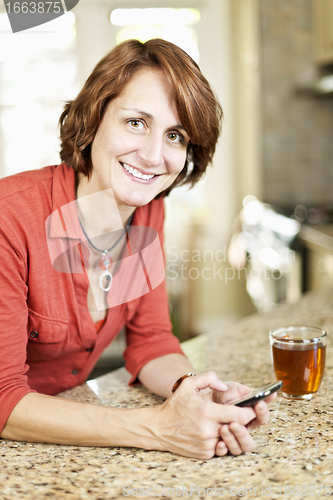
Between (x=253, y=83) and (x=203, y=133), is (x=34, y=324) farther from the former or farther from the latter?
(x=253, y=83)

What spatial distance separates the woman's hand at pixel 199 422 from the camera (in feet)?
2.23

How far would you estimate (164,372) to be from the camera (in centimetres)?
98

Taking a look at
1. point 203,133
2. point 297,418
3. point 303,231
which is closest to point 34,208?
point 203,133

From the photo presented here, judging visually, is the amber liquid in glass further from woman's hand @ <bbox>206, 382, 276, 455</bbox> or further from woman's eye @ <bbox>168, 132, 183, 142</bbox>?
woman's eye @ <bbox>168, 132, 183, 142</bbox>

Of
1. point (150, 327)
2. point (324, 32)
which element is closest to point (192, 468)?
point (150, 327)

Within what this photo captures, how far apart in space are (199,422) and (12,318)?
0.35m

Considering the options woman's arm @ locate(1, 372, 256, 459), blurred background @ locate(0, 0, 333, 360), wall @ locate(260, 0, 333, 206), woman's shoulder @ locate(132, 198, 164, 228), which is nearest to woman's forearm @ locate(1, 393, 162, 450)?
woman's arm @ locate(1, 372, 256, 459)

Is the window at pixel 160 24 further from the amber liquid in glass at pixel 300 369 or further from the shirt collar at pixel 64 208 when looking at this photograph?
the amber liquid in glass at pixel 300 369

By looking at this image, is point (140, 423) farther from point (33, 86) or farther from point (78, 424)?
point (33, 86)

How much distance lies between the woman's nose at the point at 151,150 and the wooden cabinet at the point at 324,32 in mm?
2598

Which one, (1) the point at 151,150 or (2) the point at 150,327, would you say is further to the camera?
(2) the point at 150,327

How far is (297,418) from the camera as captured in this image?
0.79m

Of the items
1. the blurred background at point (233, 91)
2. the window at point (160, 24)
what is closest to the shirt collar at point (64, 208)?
the blurred background at point (233, 91)

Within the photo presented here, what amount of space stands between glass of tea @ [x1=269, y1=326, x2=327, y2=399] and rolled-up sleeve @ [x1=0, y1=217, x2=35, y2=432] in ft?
1.41
